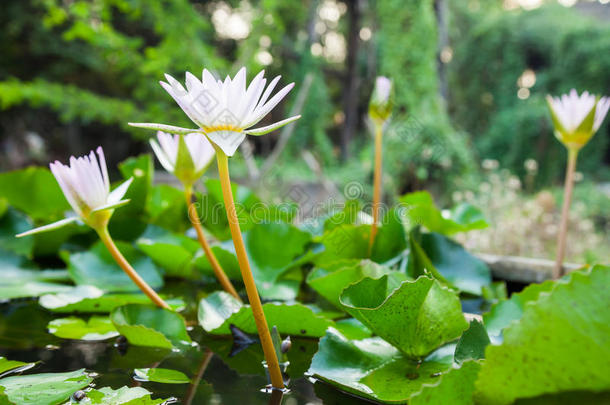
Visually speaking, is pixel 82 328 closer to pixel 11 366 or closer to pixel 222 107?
pixel 11 366

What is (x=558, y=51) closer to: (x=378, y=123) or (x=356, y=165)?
(x=356, y=165)

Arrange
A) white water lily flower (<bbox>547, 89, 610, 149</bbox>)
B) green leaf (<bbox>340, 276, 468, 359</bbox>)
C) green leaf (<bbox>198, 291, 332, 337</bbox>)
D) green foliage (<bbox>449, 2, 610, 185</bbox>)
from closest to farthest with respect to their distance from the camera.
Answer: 1. green leaf (<bbox>340, 276, 468, 359</bbox>)
2. green leaf (<bbox>198, 291, 332, 337</bbox>)
3. white water lily flower (<bbox>547, 89, 610, 149</bbox>)
4. green foliage (<bbox>449, 2, 610, 185</bbox>)

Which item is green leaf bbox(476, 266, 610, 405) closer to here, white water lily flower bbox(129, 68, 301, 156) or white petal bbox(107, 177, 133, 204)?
white water lily flower bbox(129, 68, 301, 156)

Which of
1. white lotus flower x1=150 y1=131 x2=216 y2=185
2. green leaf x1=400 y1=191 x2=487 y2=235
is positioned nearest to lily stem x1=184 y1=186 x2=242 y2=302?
white lotus flower x1=150 y1=131 x2=216 y2=185

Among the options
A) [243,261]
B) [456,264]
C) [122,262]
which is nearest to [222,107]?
[243,261]

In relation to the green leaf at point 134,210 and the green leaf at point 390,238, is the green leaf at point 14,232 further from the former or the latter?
the green leaf at point 390,238

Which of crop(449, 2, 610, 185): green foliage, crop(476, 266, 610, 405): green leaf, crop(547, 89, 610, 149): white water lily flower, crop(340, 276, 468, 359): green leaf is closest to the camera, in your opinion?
crop(476, 266, 610, 405): green leaf

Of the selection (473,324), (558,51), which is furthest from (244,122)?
(558,51)
